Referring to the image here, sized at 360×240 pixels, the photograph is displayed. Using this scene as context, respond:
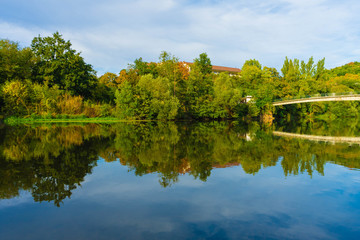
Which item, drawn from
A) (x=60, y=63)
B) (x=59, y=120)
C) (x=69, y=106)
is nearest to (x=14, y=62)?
(x=60, y=63)

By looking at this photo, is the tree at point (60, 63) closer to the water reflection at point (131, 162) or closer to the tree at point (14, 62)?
the tree at point (14, 62)

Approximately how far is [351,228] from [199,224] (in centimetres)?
264

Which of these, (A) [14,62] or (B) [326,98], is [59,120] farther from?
(B) [326,98]

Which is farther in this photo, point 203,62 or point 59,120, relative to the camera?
point 203,62

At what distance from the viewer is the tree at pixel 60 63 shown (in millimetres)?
43531

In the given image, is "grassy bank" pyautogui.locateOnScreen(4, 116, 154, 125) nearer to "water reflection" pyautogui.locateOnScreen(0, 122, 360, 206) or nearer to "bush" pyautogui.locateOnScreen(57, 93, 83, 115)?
"bush" pyautogui.locateOnScreen(57, 93, 83, 115)

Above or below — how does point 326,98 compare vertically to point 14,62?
below

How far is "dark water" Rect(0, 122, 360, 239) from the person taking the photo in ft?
13.3

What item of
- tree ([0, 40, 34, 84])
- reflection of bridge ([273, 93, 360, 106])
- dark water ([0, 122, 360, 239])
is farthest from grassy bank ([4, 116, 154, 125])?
reflection of bridge ([273, 93, 360, 106])

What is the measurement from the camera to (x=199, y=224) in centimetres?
426

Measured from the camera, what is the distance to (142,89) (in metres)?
38.8

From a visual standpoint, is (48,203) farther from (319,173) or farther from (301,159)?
(301,159)

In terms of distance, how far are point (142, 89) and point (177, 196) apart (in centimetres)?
3442

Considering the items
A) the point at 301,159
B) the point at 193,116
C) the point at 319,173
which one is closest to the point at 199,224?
the point at 319,173
